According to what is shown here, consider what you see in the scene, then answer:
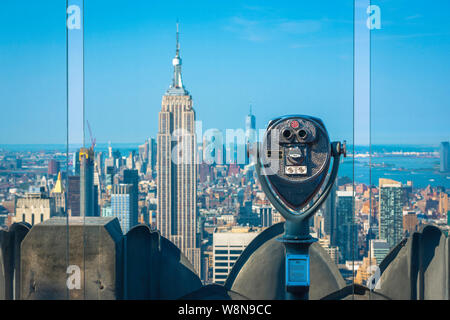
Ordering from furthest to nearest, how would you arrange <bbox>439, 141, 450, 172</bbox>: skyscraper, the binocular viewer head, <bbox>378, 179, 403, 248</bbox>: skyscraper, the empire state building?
the empire state building < <bbox>378, 179, 403, 248</bbox>: skyscraper < <bbox>439, 141, 450, 172</bbox>: skyscraper < the binocular viewer head

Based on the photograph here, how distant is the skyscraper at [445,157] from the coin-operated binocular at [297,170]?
95 cm

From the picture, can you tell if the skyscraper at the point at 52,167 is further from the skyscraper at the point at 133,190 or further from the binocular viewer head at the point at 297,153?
the binocular viewer head at the point at 297,153

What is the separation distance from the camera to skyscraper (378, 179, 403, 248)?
3299 millimetres

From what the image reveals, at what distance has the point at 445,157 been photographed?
321cm

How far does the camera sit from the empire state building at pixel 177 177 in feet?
11.2

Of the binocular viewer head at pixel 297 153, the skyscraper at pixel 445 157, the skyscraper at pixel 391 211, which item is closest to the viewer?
the binocular viewer head at pixel 297 153

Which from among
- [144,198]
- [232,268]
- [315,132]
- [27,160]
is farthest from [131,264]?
[315,132]

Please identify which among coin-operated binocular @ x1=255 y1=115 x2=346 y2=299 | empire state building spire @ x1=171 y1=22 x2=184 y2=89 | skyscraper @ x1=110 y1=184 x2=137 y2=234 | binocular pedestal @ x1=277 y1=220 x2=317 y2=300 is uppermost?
empire state building spire @ x1=171 y1=22 x2=184 y2=89

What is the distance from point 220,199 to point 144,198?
533 mm

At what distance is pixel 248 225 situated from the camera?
347cm

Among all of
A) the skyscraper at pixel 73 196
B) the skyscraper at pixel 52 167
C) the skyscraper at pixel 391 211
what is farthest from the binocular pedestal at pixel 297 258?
the skyscraper at pixel 52 167

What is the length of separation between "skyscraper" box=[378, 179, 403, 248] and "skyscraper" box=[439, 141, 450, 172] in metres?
0.30

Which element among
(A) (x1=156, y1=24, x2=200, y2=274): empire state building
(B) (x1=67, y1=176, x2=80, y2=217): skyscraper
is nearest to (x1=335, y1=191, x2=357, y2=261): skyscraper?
(A) (x1=156, y1=24, x2=200, y2=274): empire state building

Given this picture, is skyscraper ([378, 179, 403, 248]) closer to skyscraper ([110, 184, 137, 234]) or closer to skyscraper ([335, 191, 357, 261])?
skyscraper ([335, 191, 357, 261])
